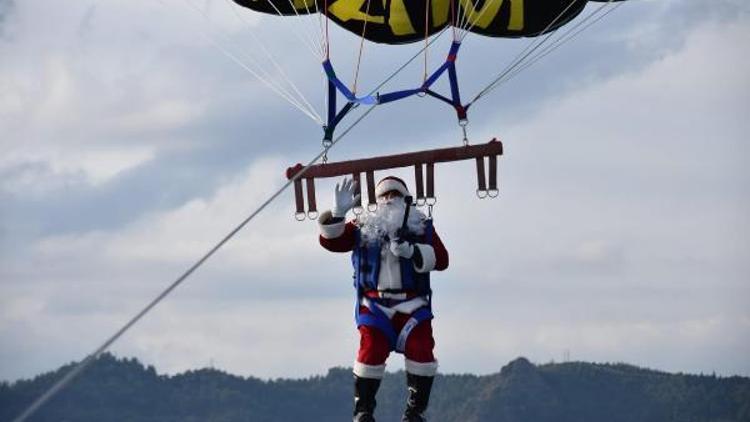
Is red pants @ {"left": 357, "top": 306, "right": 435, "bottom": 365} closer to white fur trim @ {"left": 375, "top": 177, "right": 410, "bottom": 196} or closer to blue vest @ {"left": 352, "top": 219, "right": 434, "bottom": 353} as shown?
blue vest @ {"left": 352, "top": 219, "right": 434, "bottom": 353}

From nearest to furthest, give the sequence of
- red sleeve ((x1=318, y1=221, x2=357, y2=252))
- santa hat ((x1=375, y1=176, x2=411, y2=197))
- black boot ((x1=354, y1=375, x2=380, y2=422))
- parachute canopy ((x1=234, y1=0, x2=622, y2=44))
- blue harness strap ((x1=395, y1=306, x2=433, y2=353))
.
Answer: black boot ((x1=354, y1=375, x2=380, y2=422)) → blue harness strap ((x1=395, y1=306, x2=433, y2=353)) → red sleeve ((x1=318, y1=221, x2=357, y2=252)) → santa hat ((x1=375, y1=176, x2=411, y2=197)) → parachute canopy ((x1=234, y1=0, x2=622, y2=44))

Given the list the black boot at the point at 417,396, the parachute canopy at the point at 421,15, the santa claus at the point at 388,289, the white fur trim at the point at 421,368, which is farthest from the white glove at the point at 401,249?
the parachute canopy at the point at 421,15

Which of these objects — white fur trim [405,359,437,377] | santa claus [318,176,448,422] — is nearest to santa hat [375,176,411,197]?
santa claus [318,176,448,422]

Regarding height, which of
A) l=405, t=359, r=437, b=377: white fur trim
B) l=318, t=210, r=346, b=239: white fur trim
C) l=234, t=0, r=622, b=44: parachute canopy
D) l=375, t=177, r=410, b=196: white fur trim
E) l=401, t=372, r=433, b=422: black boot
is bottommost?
l=401, t=372, r=433, b=422: black boot

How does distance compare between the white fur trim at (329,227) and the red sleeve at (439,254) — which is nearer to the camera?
the white fur trim at (329,227)

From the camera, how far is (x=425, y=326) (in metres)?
17.2

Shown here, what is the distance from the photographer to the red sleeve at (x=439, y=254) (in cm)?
1745

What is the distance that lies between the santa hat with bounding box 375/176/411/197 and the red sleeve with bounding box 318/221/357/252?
0.73 meters

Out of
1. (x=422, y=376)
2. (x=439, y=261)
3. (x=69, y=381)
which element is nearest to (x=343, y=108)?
(x=439, y=261)

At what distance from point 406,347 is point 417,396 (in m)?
0.58

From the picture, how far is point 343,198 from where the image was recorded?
17062 millimetres

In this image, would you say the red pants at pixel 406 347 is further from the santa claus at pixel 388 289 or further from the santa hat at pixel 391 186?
the santa hat at pixel 391 186

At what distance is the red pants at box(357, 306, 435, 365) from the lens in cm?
1706

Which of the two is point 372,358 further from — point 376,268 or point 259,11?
point 259,11
